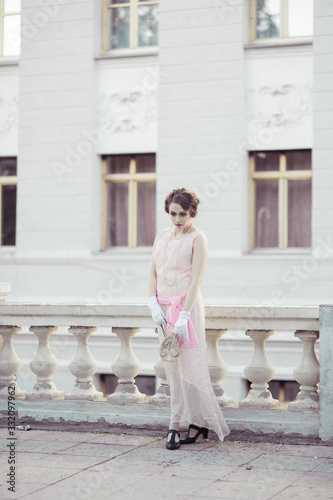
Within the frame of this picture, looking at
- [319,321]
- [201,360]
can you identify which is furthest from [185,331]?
[319,321]

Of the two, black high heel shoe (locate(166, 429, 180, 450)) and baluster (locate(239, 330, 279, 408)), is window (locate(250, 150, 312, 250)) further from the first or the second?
black high heel shoe (locate(166, 429, 180, 450))

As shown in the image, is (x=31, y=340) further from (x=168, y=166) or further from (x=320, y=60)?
(x=320, y=60)

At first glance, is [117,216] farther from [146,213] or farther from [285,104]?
[285,104]

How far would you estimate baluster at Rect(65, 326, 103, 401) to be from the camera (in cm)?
680

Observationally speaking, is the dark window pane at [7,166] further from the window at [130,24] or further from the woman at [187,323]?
the woman at [187,323]

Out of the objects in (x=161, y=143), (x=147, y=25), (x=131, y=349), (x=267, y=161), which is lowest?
(x=131, y=349)

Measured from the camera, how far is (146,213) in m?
15.4

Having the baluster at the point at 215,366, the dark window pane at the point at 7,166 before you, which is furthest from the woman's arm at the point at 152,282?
the dark window pane at the point at 7,166

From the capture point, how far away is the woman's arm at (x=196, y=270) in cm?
601

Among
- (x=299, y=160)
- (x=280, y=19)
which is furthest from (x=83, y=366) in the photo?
(x=280, y=19)

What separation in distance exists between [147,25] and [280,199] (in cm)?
391

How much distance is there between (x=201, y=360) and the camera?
6156 millimetres

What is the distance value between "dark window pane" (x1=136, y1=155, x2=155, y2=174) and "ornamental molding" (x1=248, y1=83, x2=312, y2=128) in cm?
217

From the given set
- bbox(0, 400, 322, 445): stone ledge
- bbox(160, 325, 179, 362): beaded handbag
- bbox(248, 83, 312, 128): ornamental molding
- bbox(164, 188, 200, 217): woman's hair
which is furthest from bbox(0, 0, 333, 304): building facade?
bbox(160, 325, 179, 362): beaded handbag
